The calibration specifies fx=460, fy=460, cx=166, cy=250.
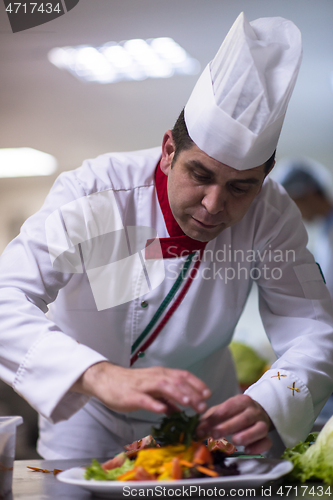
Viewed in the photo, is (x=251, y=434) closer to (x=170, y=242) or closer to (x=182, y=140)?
(x=170, y=242)

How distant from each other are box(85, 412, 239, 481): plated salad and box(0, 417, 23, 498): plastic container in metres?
0.15

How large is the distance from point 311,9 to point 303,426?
1356 millimetres

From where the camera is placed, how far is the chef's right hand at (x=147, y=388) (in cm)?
67

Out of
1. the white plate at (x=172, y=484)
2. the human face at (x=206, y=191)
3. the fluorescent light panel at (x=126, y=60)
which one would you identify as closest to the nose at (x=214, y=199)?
Answer: the human face at (x=206, y=191)

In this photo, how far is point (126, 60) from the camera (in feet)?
6.40

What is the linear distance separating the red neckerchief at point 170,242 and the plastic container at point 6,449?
21.3 inches

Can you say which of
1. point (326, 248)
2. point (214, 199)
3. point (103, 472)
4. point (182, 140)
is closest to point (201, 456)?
point (103, 472)

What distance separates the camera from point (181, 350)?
3.93 feet

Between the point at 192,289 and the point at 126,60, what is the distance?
1.20m

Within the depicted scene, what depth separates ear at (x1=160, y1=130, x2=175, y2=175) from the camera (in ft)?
3.72

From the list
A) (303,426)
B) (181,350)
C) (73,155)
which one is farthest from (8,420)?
(73,155)

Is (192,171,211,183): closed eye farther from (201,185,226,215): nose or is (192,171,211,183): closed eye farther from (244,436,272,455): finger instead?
(244,436,272,455): finger

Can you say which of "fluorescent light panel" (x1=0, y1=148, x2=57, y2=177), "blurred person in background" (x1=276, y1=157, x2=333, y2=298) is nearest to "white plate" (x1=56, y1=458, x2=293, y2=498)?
"fluorescent light panel" (x1=0, y1=148, x2=57, y2=177)

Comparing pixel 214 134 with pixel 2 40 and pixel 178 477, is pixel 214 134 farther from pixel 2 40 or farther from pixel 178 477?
pixel 2 40
